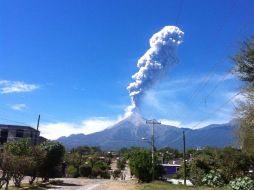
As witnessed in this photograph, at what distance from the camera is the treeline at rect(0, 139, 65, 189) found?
4100 cm

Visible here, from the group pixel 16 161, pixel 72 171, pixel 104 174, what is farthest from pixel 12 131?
pixel 16 161

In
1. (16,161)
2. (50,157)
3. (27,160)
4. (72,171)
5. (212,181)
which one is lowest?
(212,181)

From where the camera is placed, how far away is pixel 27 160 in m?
44.4

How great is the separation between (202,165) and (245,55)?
5165 cm

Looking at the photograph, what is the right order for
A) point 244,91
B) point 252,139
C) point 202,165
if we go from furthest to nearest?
point 202,165 < point 252,139 < point 244,91

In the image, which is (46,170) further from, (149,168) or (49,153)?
(149,168)

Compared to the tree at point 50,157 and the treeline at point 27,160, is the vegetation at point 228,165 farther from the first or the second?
the treeline at point 27,160

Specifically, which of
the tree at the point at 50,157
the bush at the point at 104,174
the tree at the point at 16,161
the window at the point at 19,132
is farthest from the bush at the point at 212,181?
the window at the point at 19,132

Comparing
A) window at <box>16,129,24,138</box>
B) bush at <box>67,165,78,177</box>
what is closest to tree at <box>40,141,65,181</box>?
bush at <box>67,165,78,177</box>

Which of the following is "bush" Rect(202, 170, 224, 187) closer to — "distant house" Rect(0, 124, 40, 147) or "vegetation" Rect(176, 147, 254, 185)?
"vegetation" Rect(176, 147, 254, 185)

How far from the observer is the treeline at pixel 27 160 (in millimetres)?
41000

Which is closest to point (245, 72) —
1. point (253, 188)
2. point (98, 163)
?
point (253, 188)

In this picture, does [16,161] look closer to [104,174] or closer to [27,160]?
[27,160]

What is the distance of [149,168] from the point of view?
7712 centimetres
